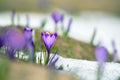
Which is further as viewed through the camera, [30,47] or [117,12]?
[117,12]

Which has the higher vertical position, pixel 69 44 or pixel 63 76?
pixel 63 76

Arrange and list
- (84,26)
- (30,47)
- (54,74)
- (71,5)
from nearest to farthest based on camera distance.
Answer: (54,74) < (30,47) < (84,26) < (71,5)

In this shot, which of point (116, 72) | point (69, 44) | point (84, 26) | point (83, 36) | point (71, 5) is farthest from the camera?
point (71, 5)

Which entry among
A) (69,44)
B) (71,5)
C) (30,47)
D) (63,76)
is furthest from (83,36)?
(63,76)

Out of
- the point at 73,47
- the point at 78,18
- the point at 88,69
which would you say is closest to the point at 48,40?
the point at 88,69

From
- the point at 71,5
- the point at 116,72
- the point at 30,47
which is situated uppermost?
the point at 30,47

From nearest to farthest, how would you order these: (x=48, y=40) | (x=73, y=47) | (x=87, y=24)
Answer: (x=48, y=40) → (x=73, y=47) → (x=87, y=24)

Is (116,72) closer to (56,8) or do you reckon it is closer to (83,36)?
(83,36)

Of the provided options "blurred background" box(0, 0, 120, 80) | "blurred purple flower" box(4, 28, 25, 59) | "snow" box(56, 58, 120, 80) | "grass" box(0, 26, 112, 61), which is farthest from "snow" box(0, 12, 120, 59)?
"blurred purple flower" box(4, 28, 25, 59)

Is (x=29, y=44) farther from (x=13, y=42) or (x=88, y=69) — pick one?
(x=88, y=69)

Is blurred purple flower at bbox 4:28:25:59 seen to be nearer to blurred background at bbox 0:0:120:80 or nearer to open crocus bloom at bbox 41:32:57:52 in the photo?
open crocus bloom at bbox 41:32:57:52

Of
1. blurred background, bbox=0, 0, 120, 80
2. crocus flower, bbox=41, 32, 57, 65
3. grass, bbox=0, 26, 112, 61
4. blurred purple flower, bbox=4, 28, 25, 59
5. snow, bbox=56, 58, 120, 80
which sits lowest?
blurred background, bbox=0, 0, 120, 80
